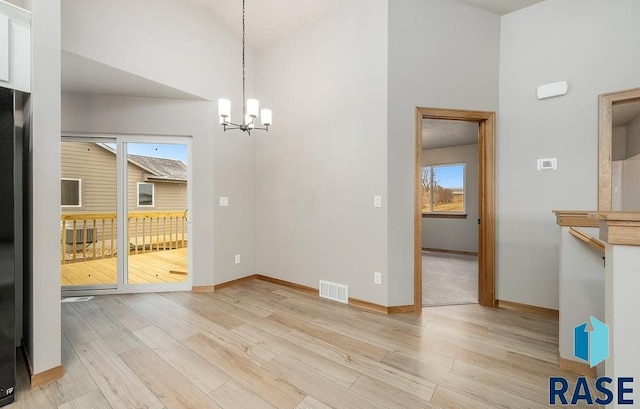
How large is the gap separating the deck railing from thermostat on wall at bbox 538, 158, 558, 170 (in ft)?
14.9

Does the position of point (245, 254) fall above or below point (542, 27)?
below

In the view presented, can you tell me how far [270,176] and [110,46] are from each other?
2.25 metres

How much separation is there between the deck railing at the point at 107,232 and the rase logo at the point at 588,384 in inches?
164

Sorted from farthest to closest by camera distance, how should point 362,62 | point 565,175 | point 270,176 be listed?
point 270,176
point 362,62
point 565,175

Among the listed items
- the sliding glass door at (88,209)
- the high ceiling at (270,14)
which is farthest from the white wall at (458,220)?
the sliding glass door at (88,209)

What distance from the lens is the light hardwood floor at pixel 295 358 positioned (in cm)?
163

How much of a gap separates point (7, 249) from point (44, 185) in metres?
0.45

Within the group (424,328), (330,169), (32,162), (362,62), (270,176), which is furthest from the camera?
(270,176)

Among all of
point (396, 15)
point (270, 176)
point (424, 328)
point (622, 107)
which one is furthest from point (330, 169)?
point (622, 107)

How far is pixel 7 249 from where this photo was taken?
161 cm

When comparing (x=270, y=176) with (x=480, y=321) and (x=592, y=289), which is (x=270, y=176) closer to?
(x=480, y=321)

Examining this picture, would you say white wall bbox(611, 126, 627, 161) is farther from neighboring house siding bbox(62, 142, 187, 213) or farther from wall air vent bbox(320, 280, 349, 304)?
neighboring house siding bbox(62, 142, 187, 213)

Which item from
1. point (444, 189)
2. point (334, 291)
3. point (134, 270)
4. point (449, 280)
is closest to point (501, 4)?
point (449, 280)

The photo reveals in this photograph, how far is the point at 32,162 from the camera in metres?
1.74
